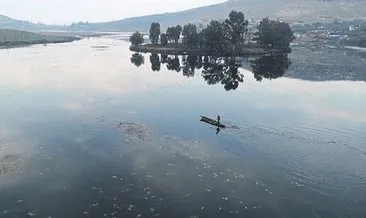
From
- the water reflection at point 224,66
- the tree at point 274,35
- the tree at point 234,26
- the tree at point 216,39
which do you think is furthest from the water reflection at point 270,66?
the tree at point 234,26

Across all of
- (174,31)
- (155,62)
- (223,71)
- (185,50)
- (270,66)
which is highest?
(174,31)

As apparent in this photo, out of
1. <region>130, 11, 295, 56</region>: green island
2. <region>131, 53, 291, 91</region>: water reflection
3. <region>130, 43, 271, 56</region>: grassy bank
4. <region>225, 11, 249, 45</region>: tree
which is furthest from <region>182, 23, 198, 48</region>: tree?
<region>131, 53, 291, 91</region>: water reflection

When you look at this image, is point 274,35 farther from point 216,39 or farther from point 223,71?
point 223,71

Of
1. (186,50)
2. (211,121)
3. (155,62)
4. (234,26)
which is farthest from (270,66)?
(211,121)

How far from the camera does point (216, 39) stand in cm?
14475

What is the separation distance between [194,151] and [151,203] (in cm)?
1327

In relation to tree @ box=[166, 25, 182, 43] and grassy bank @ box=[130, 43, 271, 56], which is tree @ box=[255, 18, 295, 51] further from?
tree @ box=[166, 25, 182, 43]

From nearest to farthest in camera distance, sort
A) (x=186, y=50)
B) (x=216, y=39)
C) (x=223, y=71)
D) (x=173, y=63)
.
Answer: (x=223, y=71)
(x=173, y=63)
(x=216, y=39)
(x=186, y=50)

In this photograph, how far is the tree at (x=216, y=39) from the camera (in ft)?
471

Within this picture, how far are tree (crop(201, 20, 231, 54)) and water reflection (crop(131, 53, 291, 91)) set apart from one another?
24.3 feet

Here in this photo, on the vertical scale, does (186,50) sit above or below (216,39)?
below

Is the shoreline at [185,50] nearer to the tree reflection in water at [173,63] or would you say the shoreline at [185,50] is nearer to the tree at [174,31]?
the tree at [174,31]

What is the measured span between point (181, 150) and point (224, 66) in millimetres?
76961

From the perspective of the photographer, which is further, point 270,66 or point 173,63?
point 173,63
